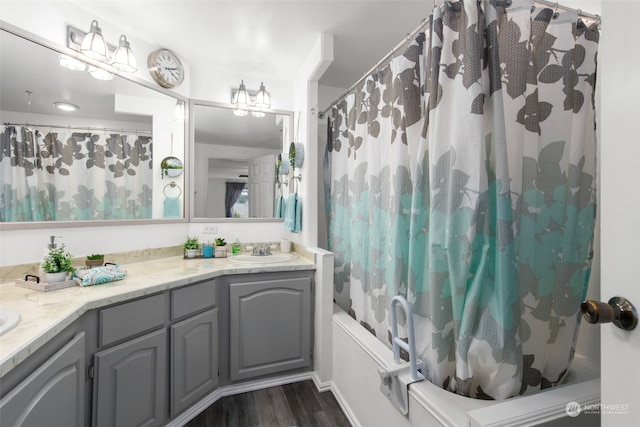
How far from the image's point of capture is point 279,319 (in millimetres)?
1999

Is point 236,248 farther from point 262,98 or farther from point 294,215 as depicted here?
point 262,98

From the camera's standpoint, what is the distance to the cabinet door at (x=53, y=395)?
2.66 feet

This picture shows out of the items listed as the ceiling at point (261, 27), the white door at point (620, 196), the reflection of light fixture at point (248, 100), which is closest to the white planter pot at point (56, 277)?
the ceiling at point (261, 27)

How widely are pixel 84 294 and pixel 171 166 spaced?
120cm

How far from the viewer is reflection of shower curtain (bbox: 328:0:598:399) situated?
1.04 metres

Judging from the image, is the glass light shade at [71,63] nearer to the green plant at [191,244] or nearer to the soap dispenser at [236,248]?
the green plant at [191,244]

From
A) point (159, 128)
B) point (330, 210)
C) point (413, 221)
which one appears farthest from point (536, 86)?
point (159, 128)

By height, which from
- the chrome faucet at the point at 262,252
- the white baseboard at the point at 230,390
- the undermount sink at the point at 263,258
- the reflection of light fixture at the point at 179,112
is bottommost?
the white baseboard at the point at 230,390

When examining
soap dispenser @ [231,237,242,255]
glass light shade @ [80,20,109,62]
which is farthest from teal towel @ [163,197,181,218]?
glass light shade @ [80,20,109,62]

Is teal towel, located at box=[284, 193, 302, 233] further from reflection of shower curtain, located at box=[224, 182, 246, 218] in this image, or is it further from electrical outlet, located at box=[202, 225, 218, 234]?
electrical outlet, located at box=[202, 225, 218, 234]

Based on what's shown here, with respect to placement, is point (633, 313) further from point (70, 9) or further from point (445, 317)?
point (70, 9)

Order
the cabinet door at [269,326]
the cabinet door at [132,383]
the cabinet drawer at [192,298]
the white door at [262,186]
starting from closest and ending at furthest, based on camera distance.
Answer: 1. the cabinet door at [132,383]
2. the cabinet drawer at [192,298]
3. the cabinet door at [269,326]
4. the white door at [262,186]

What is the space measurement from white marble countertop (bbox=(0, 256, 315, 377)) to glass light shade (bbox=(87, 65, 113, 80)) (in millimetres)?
1235

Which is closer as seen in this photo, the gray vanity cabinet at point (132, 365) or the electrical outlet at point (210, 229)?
the gray vanity cabinet at point (132, 365)
